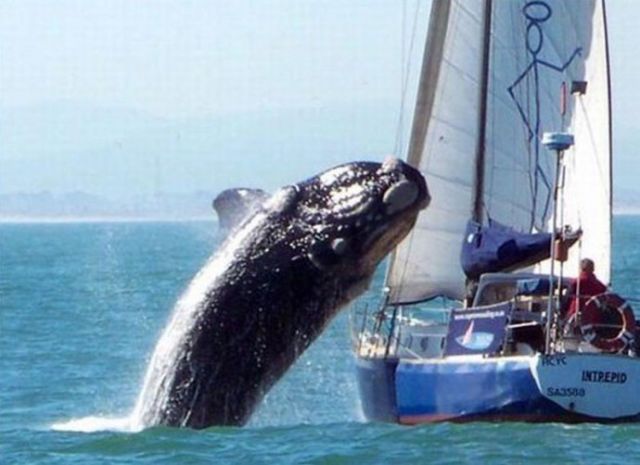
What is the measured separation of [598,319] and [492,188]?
616cm

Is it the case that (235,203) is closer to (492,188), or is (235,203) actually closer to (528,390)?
(528,390)

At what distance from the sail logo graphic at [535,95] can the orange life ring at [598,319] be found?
595 centimetres

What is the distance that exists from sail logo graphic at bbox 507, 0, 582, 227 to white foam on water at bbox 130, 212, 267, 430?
11.3 metres

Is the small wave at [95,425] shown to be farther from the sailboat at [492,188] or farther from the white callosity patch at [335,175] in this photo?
the white callosity patch at [335,175]

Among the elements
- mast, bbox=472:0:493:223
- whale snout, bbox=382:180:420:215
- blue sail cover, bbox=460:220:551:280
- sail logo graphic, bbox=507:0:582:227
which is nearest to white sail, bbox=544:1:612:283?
sail logo graphic, bbox=507:0:582:227

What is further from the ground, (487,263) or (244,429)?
(487,263)

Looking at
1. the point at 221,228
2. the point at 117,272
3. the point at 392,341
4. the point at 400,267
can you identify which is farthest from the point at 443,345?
the point at 117,272

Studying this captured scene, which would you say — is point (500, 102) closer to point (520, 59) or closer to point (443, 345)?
point (520, 59)

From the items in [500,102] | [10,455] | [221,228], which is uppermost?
[500,102]

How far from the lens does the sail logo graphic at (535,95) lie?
30.5 metres

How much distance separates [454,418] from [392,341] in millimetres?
3137

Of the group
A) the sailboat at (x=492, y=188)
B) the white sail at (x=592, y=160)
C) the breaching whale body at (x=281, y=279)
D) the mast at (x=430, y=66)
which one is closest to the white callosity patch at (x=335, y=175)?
the breaching whale body at (x=281, y=279)

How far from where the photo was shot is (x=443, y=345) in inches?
1042

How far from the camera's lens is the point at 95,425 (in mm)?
24609
